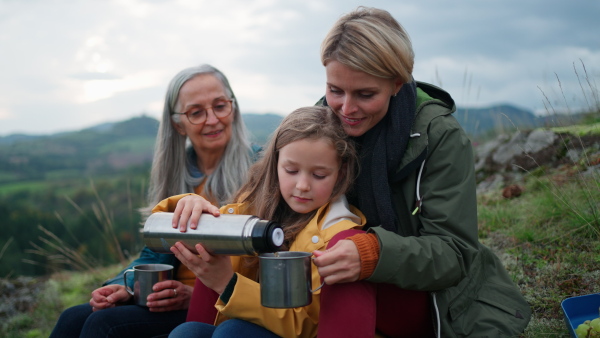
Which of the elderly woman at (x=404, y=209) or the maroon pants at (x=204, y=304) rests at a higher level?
the elderly woman at (x=404, y=209)

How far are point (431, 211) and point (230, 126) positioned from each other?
79.4 inches

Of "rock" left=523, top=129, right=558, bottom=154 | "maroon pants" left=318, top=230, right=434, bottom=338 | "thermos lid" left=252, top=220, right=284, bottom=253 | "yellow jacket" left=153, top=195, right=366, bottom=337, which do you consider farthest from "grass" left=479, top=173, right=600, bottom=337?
"thermos lid" left=252, top=220, right=284, bottom=253

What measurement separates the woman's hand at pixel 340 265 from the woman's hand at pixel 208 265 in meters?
0.65

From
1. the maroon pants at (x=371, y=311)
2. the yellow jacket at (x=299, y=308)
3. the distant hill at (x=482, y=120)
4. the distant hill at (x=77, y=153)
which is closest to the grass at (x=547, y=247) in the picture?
the maroon pants at (x=371, y=311)

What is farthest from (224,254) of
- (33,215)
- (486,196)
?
(33,215)

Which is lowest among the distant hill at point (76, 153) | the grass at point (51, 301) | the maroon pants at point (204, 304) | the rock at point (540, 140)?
the distant hill at point (76, 153)

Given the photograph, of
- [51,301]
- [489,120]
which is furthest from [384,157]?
[51,301]

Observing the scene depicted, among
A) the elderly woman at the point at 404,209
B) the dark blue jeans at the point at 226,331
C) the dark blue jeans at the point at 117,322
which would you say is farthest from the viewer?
the dark blue jeans at the point at 117,322

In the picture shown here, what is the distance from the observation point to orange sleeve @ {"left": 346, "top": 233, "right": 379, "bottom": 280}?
2299 millimetres

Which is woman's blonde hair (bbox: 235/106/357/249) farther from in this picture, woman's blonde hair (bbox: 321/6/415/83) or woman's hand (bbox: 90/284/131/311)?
woman's hand (bbox: 90/284/131/311)

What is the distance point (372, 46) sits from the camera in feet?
8.70

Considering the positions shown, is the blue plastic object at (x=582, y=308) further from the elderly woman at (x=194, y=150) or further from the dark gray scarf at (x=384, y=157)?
the elderly woman at (x=194, y=150)

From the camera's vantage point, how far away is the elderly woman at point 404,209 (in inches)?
93.7

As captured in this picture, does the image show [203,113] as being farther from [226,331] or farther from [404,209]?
[226,331]
